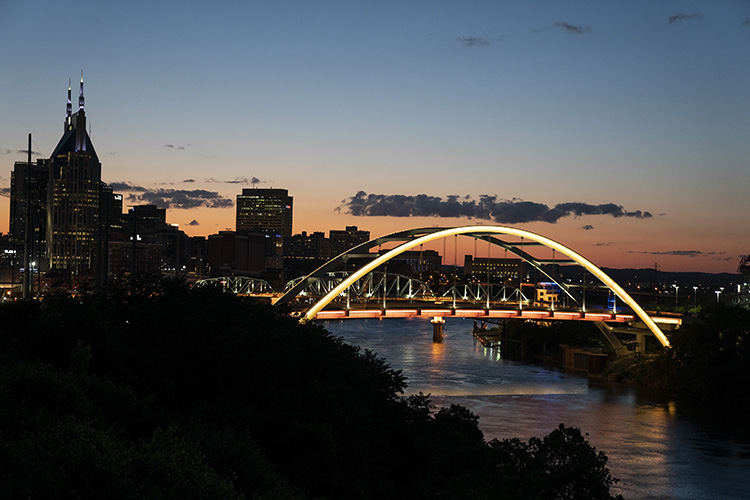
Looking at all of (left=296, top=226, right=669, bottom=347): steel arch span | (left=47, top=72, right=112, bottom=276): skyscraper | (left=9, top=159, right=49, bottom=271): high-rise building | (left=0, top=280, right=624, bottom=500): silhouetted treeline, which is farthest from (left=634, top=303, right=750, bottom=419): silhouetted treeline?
(left=47, top=72, right=112, bottom=276): skyscraper

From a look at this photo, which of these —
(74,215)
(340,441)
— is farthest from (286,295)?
(74,215)

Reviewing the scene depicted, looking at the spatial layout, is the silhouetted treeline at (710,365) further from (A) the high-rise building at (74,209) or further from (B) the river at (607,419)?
(A) the high-rise building at (74,209)

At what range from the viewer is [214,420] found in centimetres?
1659

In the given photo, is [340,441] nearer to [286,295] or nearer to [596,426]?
[596,426]

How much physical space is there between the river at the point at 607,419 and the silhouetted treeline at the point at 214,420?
777cm

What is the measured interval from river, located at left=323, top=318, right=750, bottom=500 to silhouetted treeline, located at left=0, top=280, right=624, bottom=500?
7.77 m

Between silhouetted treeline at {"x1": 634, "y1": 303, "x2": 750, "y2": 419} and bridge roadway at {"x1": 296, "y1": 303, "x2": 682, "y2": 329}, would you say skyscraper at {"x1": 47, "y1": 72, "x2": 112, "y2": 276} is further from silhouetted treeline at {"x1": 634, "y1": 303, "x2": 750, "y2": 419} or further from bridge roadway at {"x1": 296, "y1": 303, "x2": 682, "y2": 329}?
silhouetted treeline at {"x1": 634, "y1": 303, "x2": 750, "y2": 419}

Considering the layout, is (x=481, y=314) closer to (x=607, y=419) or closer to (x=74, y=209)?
(x=607, y=419)

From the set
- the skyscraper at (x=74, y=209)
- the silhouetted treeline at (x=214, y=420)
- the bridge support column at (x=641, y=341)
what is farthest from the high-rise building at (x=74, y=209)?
the silhouetted treeline at (x=214, y=420)

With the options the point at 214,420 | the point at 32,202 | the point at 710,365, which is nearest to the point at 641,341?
the point at 710,365

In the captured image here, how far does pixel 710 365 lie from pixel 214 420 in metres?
39.5

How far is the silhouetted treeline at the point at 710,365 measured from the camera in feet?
159

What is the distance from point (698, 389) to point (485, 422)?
1755 cm

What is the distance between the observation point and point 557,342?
245 feet
